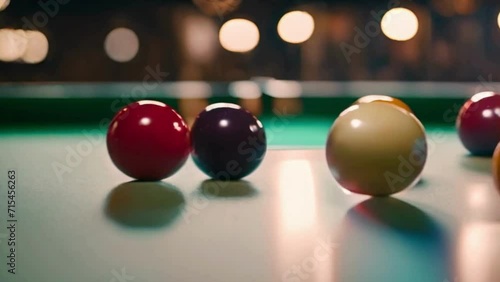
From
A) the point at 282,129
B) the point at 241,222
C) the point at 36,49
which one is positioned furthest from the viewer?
the point at 36,49

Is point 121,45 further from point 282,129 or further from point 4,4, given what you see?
point 282,129

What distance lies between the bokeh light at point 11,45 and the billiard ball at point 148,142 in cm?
542

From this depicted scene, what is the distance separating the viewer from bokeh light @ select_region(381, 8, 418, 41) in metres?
7.95

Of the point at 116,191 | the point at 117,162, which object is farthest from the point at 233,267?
the point at 117,162

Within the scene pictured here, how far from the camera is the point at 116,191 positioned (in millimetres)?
2199

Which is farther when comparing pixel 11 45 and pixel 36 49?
pixel 36 49

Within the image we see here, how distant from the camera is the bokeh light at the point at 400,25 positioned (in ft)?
26.1

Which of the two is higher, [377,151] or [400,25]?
[400,25]

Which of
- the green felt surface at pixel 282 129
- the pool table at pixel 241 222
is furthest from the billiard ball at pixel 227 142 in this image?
the green felt surface at pixel 282 129

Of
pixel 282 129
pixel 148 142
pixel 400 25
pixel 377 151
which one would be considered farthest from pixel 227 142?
pixel 400 25

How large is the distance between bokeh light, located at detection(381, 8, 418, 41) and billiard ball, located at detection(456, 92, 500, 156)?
4999 mm

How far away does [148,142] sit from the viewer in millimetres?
2258

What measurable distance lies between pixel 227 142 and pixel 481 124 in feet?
4.03

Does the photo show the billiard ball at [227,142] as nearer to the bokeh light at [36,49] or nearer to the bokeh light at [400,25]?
the bokeh light at [36,49]
